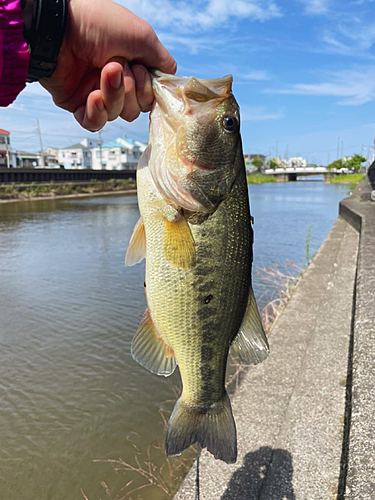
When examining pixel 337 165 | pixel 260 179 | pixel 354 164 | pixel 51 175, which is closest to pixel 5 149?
pixel 51 175

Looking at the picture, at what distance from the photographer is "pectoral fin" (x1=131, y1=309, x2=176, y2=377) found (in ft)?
6.12

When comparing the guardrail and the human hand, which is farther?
the guardrail

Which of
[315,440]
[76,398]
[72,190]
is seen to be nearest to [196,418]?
[315,440]

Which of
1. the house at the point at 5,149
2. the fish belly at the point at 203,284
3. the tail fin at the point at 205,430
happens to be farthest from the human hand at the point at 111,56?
the house at the point at 5,149

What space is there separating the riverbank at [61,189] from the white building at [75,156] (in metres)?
32.8

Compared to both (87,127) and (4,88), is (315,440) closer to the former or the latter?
(87,127)

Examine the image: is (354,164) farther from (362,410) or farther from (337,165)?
(362,410)

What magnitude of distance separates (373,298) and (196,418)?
229 cm

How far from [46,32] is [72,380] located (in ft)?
16.0

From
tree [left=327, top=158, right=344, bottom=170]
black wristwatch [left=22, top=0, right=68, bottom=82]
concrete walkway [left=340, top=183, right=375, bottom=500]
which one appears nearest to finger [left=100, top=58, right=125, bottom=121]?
black wristwatch [left=22, top=0, right=68, bottom=82]

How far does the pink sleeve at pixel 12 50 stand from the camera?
5.45 feet

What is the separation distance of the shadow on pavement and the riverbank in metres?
36.8

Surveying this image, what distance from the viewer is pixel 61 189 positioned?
42.5 metres

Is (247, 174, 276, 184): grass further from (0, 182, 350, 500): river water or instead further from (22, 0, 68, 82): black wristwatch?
(22, 0, 68, 82): black wristwatch
